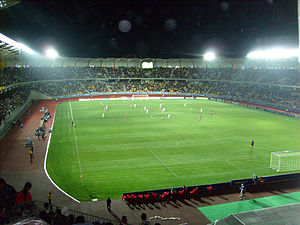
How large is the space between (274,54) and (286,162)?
7076cm

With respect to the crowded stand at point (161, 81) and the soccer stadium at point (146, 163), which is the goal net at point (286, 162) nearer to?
the soccer stadium at point (146, 163)

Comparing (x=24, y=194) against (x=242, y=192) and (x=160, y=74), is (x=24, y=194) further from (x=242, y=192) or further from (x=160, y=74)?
(x=160, y=74)

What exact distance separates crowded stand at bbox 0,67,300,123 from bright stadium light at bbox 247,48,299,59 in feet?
19.2

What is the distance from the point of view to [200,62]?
108 metres

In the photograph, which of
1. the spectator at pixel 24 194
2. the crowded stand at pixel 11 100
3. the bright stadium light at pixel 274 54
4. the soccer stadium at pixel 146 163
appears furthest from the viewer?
the bright stadium light at pixel 274 54

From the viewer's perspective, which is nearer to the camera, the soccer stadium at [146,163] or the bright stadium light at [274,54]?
the soccer stadium at [146,163]

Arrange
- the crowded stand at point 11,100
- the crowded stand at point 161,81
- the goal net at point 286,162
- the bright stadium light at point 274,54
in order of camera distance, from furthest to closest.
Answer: the bright stadium light at point 274,54 < the crowded stand at point 161,81 < the crowded stand at point 11,100 < the goal net at point 286,162

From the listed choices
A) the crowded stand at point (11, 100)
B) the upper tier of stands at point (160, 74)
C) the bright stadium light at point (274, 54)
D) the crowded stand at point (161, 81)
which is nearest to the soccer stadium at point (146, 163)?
the crowded stand at point (11, 100)

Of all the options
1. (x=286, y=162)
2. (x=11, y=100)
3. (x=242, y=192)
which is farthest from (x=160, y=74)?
(x=242, y=192)

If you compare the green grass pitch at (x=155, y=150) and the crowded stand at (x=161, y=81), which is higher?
the crowded stand at (x=161, y=81)

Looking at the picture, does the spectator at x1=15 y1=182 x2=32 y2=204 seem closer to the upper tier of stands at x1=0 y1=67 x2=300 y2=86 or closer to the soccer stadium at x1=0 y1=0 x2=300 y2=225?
the soccer stadium at x1=0 y1=0 x2=300 y2=225

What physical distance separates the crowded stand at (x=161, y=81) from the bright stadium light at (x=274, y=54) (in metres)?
5.87

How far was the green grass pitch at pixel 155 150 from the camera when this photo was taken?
20.9 meters

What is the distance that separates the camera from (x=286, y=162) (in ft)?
82.3
